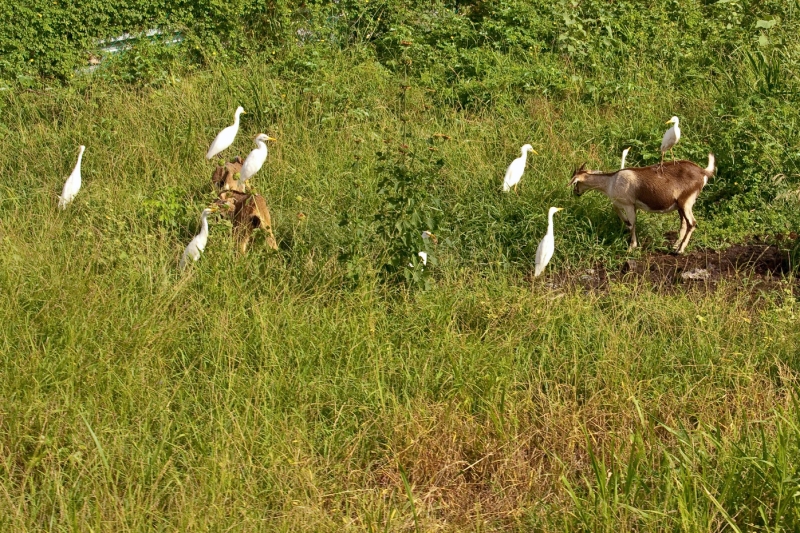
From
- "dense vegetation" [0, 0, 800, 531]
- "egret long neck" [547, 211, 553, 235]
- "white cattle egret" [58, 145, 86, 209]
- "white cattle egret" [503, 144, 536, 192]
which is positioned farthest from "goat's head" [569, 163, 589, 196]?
"white cattle egret" [58, 145, 86, 209]

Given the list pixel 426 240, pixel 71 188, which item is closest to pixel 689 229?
pixel 426 240

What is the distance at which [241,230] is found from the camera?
692cm

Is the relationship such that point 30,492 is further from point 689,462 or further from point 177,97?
point 177,97

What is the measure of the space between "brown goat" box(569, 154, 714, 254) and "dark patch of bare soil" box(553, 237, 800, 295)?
0.20m

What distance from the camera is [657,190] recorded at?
23.6 ft

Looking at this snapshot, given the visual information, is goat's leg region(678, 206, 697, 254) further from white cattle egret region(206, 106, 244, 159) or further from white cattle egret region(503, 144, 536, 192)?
white cattle egret region(206, 106, 244, 159)

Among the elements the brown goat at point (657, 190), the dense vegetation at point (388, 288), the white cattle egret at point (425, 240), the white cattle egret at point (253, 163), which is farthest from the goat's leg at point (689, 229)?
the white cattle egret at point (253, 163)

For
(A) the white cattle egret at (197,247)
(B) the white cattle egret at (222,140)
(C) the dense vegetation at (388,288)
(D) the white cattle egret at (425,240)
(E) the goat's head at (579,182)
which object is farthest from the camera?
(B) the white cattle egret at (222,140)

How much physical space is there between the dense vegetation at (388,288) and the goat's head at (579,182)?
9cm

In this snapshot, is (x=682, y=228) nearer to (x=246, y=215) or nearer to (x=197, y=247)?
(x=246, y=215)

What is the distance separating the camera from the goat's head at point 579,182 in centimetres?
753

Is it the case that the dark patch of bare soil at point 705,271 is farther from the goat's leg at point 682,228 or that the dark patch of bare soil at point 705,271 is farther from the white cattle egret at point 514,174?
the white cattle egret at point 514,174

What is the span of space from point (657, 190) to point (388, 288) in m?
2.29

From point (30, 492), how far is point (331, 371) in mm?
1658
